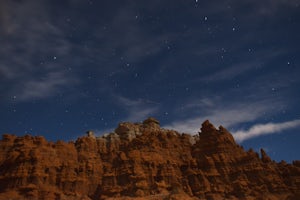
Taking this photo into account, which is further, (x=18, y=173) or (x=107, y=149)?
(x=107, y=149)

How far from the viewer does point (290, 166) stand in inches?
4751

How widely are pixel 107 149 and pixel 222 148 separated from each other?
44.5 metres

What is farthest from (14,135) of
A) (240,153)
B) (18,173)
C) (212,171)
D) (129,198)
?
(240,153)

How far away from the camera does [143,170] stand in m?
111

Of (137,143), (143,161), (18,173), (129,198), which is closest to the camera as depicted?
(129,198)

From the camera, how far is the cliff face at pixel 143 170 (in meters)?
103

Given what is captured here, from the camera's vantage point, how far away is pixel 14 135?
125 m

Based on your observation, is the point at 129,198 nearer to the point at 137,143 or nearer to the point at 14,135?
the point at 137,143

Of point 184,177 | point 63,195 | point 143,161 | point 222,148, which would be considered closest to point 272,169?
point 222,148

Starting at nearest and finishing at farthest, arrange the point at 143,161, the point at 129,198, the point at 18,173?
the point at 129,198 < the point at 18,173 < the point at 143,161

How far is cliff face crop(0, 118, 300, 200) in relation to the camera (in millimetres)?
103375

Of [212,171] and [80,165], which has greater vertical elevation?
[80,165]

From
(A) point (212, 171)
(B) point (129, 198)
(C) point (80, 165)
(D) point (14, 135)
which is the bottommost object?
(B) point (129, 198)

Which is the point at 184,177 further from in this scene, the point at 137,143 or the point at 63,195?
the point at 63,195
